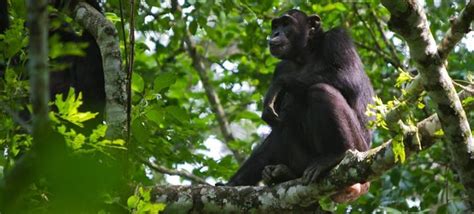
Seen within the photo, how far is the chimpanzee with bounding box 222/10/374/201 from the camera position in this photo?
6133 mm

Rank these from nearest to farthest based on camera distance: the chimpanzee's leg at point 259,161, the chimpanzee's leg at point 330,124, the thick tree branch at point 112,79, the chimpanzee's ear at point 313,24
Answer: the thick tree branch at point 112,79, the chimpanzee's leg at point 330,124, the chimpanzee's leg at point 259,161, the chimpanzee's ear at point 313,24

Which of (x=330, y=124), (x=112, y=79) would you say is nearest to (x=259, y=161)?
(x=330, y=124)

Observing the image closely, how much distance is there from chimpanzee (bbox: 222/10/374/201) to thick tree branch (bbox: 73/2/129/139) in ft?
5.43

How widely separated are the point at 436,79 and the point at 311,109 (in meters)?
2.12

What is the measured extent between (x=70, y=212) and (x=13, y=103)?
2149 mm

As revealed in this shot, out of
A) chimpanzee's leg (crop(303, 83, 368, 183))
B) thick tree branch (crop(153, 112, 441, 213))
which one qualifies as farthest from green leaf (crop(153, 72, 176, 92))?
chimpanzee's leg (crop(303, 83, 368, 183))

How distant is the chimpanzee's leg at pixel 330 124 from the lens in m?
6.09

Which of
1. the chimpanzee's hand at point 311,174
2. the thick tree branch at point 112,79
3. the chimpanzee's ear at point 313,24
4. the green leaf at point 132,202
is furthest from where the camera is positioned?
the chimpanzee's ear at point 313,24

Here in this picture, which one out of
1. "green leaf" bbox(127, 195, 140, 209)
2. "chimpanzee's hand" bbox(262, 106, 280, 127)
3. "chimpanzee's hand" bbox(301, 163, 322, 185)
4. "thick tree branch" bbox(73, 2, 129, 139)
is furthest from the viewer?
"chimpanzee's hand" bbox(262, 106, 280, 127)

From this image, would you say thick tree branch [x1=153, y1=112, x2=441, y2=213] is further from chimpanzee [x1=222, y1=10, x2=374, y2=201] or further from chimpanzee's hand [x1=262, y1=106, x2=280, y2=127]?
chimpanzee's hand [x1=262, y1=106, x2=280, y2=127]

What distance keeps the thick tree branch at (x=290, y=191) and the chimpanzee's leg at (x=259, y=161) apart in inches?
67.7

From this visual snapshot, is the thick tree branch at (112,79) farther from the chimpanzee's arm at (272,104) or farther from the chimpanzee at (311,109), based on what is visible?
the chimpanzee's arm at (272,104)

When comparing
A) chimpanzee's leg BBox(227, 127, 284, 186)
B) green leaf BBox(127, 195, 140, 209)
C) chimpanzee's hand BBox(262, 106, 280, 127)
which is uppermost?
chimpanzee's hand BBox(262, 106, 280, 127)

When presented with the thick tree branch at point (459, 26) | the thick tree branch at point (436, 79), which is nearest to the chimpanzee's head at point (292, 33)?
the thick tree branch at point (436, 79)
